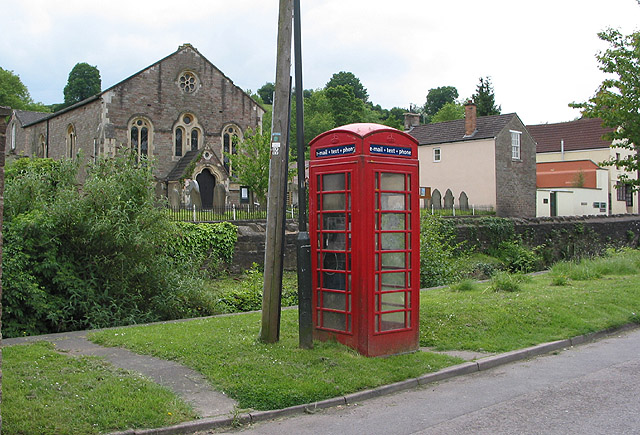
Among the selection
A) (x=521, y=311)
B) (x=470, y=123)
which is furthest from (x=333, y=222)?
(x=470, y=123)

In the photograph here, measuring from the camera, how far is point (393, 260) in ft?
28.2

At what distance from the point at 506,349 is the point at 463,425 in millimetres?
3646

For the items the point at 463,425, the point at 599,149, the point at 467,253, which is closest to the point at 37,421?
the point at 463,425

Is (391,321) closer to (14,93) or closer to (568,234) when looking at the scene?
(568,234)

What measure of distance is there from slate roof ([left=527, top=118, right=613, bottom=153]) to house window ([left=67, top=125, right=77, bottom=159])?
127 feet

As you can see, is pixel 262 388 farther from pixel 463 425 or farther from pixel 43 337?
pixel 43 337

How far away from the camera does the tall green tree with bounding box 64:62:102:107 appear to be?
322 ft

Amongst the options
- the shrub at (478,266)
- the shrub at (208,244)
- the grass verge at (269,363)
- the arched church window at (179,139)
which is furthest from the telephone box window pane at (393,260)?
the arched church window at (179,139)

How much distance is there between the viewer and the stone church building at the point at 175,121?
3584 cm

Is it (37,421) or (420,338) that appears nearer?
(37,421)

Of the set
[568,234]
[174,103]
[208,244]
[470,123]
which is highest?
[174,103]

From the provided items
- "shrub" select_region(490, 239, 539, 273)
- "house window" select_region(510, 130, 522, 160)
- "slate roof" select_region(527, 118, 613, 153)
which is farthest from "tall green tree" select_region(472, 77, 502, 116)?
"shrub" select_region(490, 239, 539, 273)

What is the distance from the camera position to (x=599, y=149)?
49.9m

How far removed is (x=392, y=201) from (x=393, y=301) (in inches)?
55.9
